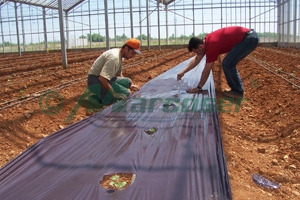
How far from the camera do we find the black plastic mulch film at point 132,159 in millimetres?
1860

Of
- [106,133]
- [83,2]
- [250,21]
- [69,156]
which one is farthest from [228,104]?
[83,2]

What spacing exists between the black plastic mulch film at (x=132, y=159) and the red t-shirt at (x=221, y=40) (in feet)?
3.40

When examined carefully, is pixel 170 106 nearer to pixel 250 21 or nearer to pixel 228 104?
pixel 228 104

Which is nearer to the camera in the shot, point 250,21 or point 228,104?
point 228,104

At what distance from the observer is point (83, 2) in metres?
27.3

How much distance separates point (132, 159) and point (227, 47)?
2838 mm

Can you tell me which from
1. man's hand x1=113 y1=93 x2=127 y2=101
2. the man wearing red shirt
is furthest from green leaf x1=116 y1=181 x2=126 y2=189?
the man wearing red shirt

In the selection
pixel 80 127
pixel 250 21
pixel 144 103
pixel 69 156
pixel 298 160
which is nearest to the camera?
pixel 69 156

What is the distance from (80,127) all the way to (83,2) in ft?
86.4

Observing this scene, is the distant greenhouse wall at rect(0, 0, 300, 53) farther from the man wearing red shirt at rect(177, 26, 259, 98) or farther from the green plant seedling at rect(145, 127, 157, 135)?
the green plant seedling at rect(145, 127, 157, 135)

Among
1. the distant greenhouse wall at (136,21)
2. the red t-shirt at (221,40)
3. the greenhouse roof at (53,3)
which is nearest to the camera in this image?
the red t-shirt at (221,40)

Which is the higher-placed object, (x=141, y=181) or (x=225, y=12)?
(x=225, y=12)

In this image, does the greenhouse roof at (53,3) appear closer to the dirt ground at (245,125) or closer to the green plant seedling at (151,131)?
the dirt ground at (245,125)

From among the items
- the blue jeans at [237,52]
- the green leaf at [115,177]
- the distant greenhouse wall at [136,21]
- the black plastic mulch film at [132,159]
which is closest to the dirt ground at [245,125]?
the black plastic mulch film at [132,159]
